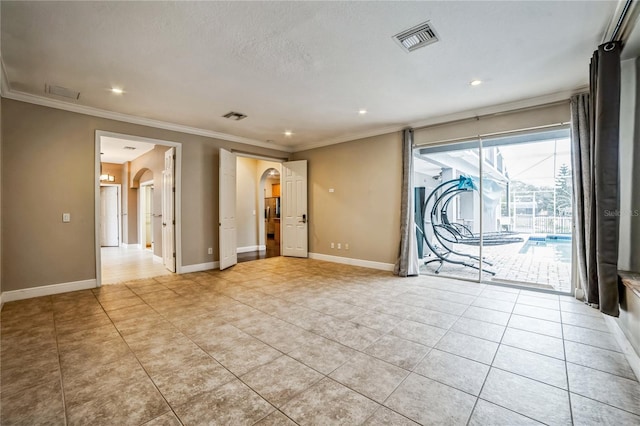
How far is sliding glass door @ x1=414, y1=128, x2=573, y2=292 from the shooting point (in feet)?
14.7

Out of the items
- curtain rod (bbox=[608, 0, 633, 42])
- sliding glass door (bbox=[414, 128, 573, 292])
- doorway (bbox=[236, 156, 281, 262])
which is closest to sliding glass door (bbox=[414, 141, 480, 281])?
sliding glass door (bbox=[414, 128, 573, 292])

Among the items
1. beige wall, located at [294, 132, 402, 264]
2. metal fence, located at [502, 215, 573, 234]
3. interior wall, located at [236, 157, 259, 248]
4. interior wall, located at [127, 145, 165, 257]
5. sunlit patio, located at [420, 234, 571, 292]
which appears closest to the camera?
metal fence, located at [502, 215, 573, 234]

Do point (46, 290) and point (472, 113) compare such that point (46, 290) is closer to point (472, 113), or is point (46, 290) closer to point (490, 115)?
point (472, 113)

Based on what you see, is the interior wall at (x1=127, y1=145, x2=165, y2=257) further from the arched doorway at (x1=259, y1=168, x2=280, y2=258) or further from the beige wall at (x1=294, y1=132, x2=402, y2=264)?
the beige wall at (x1=294, y1=132, x2=402, y2=264)

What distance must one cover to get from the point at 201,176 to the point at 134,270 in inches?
97.1

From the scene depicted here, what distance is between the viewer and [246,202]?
8.47 meters

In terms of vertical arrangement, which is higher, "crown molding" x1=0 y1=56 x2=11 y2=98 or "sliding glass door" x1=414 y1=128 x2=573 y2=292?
"crown molding" x1=0 y1=56 x2=11 y2=98

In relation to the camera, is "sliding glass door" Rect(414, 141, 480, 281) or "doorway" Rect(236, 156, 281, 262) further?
"doorway" Rect(236, 156, 281, 262)

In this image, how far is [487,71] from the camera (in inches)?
128

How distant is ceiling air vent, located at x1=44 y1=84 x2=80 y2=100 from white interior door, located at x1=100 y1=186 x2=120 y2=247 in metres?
6.99

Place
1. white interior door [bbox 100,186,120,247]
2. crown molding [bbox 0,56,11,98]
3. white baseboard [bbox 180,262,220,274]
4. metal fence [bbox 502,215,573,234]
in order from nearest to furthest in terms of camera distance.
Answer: crown molding [bbox 0,56,11,98], metal fence [bbox 502,215,573,234], white baseboard [bbox 180,262,220,274], white interior door [bbox 100,186,120,247]

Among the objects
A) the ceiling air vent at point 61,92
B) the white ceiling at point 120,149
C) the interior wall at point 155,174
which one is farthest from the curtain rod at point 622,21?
the white ceiling at point 120,149

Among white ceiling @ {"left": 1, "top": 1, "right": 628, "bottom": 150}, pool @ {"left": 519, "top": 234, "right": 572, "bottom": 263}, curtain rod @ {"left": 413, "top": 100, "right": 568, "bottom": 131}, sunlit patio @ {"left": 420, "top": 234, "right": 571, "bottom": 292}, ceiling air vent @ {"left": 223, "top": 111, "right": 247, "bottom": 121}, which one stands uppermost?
ceiling air vent @ {"left": 223, "top": 111, "right": 247, "bottom": 121}

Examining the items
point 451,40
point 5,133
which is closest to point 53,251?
point 5,133
